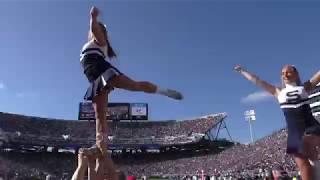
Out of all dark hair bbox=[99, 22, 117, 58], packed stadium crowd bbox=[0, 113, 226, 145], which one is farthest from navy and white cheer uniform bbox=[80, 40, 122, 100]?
packed stadium crowd bbox=[0, 113, 226, 145]

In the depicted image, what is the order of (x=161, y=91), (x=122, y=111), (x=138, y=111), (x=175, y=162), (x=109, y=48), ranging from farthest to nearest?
(x=138, y=111) < (x=122, y=111) < (x=175, y=162) < (x=109, y=48) < (x=161, y=91)

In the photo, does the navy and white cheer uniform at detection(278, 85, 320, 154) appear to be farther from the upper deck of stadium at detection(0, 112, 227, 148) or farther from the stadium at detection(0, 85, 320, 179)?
the upper deck of stadium at detection(0, 112, 227, 148)

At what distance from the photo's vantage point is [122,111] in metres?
74.2

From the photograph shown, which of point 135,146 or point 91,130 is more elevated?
point 91,130

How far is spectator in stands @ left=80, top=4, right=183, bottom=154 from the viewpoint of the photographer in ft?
14.9

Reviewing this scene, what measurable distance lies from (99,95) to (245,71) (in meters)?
2.55

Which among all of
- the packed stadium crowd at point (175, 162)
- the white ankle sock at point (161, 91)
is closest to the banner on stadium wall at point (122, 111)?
the packed stadium crowd at point (175, 162)

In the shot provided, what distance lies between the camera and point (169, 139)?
75.7 meters

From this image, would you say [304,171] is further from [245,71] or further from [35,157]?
[35,157]

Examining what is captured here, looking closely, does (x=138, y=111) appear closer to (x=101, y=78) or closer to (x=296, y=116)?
(x=296, y=116)

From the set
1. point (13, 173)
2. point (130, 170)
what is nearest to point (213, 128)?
point (130, 170)

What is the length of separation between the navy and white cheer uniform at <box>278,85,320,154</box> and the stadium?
5307 cm

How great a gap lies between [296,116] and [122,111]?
6958cm

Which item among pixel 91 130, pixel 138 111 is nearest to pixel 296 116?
pixel 138 111
